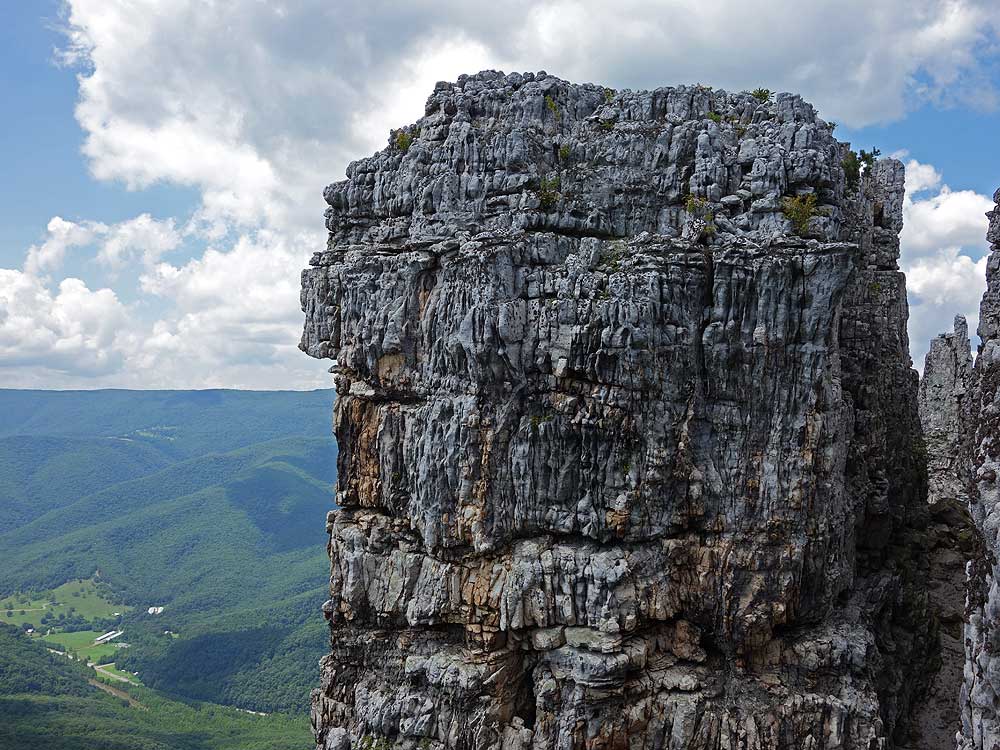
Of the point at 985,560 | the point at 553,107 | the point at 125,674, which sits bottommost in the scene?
the point at 125,674

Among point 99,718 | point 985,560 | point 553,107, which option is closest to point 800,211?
point 553,107

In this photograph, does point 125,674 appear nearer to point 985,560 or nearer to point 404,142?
point 404,142

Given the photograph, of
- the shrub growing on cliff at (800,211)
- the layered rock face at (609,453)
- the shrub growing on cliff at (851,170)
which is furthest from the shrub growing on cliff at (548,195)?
the shrub growing on cliff at (851,170)

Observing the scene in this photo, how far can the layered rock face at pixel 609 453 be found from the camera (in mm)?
36281

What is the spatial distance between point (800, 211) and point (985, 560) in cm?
2022

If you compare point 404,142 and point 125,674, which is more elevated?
point 404,142

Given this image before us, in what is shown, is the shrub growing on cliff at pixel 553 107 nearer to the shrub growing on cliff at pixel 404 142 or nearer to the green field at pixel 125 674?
the shrub growing on cliff at pixel 404 142

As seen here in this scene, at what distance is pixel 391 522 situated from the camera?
139 ft

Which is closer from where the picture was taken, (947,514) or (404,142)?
(404,142)

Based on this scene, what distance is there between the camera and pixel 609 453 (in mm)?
37250

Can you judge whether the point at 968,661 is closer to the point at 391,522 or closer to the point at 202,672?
the point at 391,522

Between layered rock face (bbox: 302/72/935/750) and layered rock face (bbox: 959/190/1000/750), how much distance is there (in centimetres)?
837

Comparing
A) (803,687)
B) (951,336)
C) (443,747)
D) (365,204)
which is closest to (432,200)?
(365,204)

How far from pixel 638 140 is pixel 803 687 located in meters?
30.7
